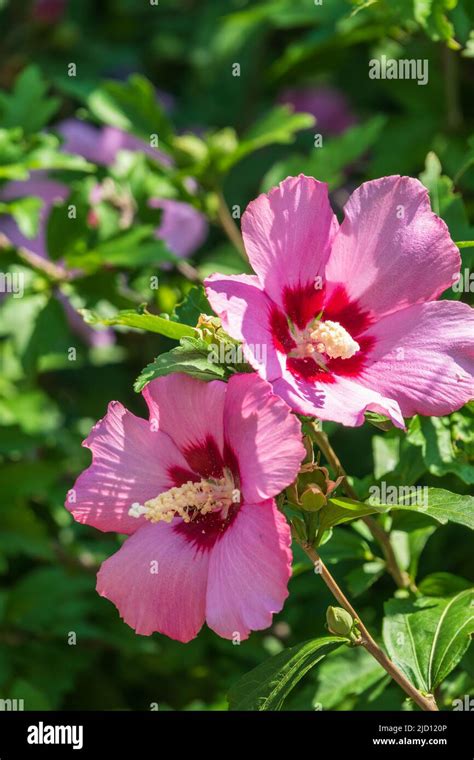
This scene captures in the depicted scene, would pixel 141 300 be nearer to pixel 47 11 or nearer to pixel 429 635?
pixel 429 635

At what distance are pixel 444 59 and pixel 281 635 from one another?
55.4 inches

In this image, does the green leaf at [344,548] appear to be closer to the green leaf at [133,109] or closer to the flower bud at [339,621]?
the flower bud at [339,621]

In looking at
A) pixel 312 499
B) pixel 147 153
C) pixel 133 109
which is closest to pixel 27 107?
pixel 133 109

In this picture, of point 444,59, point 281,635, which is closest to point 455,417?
point 281,635

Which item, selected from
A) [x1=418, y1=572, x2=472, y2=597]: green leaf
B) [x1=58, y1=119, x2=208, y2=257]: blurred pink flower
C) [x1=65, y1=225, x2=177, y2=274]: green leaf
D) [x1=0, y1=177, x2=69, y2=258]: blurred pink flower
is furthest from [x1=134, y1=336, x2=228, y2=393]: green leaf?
[x1=0, y1=177, x2=69, y2=258]: blurred pink flower

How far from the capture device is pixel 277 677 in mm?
1435

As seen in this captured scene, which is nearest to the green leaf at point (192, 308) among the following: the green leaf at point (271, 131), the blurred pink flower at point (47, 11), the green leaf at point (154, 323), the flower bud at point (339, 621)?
the green leaf at point (154, 323)

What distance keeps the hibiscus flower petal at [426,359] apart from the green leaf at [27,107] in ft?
3.93

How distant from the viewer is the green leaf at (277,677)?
1.41 meters

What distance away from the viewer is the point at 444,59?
2480 mm

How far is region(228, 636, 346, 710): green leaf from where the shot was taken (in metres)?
1.41

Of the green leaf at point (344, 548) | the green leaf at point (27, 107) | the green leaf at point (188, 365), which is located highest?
the green leaf at point (27, 107)

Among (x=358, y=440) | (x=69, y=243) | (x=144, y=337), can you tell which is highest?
(x=69, y=243)
